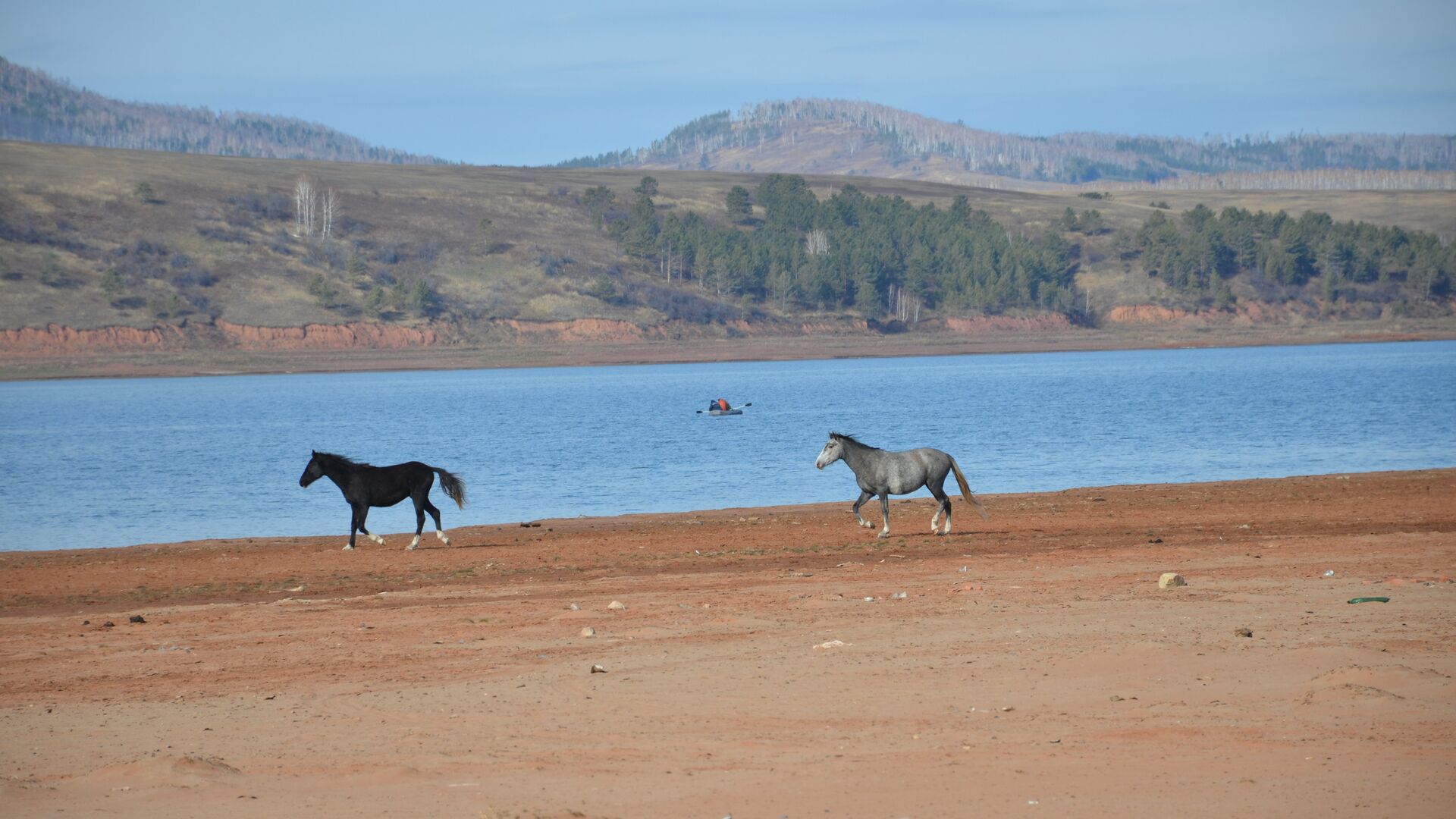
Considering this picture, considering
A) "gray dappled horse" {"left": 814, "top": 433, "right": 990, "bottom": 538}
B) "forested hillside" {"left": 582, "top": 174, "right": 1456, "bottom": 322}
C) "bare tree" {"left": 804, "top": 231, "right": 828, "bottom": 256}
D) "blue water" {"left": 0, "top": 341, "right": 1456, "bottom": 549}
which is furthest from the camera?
"bare tree" {"left": 804, "top": 231, "right": 828, "bottom": 256}

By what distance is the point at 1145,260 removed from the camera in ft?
529

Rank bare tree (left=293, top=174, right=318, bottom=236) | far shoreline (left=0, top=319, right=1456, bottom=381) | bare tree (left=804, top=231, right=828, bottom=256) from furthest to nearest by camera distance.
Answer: bare tree (left=804, top=231, right=828, bottom=256) → bare tree (left=293, top=174, right=318, bottom=236) → far shoreline (left=0, top=319, right=1456, bottom=381)

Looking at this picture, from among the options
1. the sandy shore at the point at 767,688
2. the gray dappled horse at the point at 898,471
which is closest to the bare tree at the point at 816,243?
the gray dappled horse at the point at 898,471

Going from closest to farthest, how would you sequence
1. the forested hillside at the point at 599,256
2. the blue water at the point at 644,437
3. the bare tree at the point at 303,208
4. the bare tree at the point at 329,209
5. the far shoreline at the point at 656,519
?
the far shoreline at the point at 656,519 → the blue water at the point at 644,437 → the forested hillside at the point at 599,256 → the bare tree at the point at 303,208 → the bare tree at the point at 329,209

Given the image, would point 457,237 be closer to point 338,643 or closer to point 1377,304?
point 1377,304

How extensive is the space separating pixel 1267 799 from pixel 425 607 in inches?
412

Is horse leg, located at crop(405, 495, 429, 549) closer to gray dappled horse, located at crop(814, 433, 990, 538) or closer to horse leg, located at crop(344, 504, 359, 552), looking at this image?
horse leg, located at crop(344, 504, 359, 552)

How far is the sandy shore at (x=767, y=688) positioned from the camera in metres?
8.95

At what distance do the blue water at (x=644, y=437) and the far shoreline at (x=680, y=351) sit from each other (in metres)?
7.11

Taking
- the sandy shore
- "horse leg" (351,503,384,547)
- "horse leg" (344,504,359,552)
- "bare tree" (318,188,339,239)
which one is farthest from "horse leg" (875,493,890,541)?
"bare tree" (318,188,339,239)

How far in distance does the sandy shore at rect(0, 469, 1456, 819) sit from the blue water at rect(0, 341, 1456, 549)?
13740 millimetres

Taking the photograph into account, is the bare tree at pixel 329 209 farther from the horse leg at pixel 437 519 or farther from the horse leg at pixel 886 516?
the horse leg at pixel 886 516

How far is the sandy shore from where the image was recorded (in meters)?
8.95

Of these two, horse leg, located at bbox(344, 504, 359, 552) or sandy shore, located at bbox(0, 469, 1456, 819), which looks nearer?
sandy shore, located at bbox(0, 469, 1456, 819)
